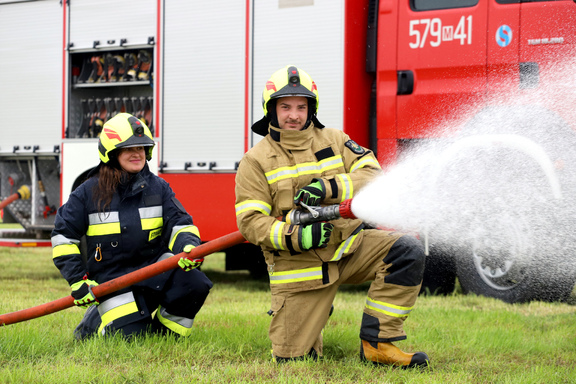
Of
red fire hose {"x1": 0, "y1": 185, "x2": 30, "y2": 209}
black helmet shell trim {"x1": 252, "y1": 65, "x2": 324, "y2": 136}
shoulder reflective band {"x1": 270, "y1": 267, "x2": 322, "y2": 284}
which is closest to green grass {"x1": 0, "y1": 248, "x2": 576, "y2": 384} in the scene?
shoulder reflective band {"x1": 270, "y1": 267, "x2": 322, "y2": 284}

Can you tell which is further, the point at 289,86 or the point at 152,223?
the point at 152,223

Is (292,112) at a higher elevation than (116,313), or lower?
higher

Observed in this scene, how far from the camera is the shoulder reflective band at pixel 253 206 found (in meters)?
3.48

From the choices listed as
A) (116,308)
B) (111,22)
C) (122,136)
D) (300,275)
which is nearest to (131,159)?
(122,136)

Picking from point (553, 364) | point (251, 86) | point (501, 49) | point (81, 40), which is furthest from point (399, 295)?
point (81, 40)

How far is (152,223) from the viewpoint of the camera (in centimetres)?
410

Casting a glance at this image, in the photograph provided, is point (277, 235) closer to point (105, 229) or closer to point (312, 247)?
point (312, 247)

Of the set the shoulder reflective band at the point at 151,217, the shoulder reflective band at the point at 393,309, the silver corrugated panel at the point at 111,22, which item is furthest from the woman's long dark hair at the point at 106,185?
the silver corrugated panel at the point at 111,22

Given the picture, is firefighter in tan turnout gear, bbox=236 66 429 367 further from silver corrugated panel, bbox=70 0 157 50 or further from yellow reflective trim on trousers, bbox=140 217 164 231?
silver corrugated panel, bbox=70 0 157 50

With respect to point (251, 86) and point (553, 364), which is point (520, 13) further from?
point (553, 364)

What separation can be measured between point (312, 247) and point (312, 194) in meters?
0.26

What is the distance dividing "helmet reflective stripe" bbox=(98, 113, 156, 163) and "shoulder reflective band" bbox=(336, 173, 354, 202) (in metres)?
1.27

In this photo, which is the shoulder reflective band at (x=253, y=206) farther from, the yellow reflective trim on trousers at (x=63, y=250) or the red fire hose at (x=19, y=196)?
the red fire hose at (x=19, y=196)

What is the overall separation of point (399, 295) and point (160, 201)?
1569 mm
